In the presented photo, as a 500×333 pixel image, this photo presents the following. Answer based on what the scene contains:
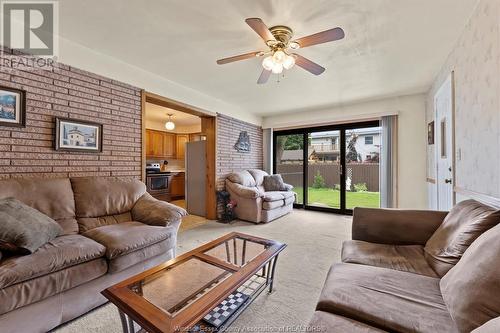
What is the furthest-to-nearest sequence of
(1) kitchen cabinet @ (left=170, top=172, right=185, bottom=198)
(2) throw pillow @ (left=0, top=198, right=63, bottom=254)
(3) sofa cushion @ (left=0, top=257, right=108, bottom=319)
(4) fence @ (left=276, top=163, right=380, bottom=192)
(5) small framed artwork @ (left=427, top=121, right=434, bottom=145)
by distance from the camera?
(1) kitchen cabinet @ (left=170, top=172, right=185, bottom=198) → (4) fence @ (left=276, top=163, right=380, bottom=192) → (5) small framed artwork @ (left=427, top=121, right=434, bottom=145) → (2) throw pillow @ (left=0, top=198, right=63, bottom=254) → (3) sofa cushion @ (left=0, top=257, right=108, bottom=319)

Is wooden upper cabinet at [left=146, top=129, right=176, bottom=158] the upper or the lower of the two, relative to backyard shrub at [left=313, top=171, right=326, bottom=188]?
upper

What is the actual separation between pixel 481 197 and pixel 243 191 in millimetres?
3197

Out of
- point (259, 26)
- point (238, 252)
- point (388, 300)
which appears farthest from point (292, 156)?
point (388, 300)

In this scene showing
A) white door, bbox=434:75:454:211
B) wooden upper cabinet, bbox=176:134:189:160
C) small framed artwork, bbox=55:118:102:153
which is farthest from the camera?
wooden upper cabinet, bbox=176:134:189:160

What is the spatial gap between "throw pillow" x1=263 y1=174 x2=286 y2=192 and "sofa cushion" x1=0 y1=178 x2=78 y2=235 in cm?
372

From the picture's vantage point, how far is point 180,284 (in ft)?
5.48

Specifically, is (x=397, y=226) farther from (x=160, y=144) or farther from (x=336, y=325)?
(x=160, y=144)

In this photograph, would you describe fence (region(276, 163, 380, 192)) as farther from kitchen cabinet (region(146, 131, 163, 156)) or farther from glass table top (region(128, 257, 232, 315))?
glass table top (region(128, 257, 232, 315))

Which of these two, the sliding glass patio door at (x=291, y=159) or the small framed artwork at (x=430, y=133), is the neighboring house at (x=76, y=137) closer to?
the sliding glass patio door at (x=291, y=159)

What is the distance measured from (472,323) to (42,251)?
91.5 inches

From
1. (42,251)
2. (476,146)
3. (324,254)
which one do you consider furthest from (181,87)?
(476,146)

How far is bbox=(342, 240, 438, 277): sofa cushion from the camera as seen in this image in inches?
55.8

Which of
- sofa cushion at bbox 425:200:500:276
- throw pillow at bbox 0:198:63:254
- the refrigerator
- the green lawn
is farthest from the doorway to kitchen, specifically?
sofa cushion at bbox 425:200:500:276

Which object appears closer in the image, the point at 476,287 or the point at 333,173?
the point at 476,287
